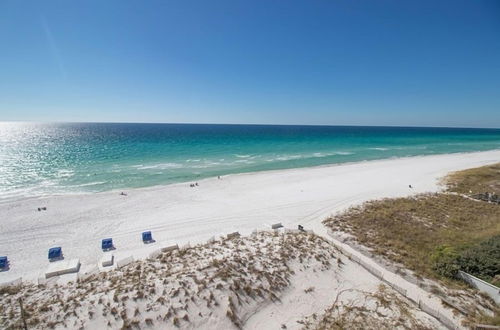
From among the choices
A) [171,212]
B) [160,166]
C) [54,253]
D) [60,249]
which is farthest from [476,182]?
[160,166]

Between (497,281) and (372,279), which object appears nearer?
(497,281)

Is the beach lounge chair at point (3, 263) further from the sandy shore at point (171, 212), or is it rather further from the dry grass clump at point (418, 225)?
the dry grass clump at point (418, 225)

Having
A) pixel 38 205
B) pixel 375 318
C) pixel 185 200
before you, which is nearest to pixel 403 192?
pixel 375 318

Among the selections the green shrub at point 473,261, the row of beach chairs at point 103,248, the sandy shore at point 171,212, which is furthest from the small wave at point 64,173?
the green shrub at point 473,261

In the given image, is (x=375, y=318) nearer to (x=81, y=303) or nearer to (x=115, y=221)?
(x=81, y=303)

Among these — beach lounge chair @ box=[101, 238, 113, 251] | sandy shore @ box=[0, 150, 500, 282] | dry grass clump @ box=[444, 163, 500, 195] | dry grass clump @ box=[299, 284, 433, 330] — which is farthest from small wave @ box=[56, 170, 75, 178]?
dry grass clump @ box=[444, 163, 500, 195]

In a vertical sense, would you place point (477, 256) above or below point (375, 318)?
above
